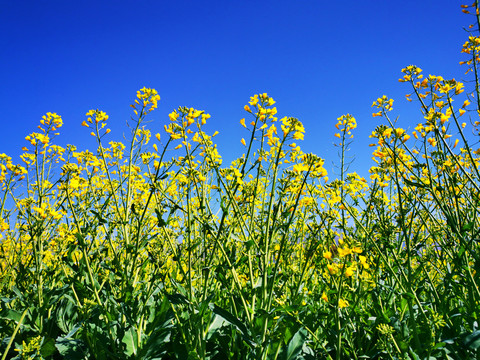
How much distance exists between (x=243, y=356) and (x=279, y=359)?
25cm

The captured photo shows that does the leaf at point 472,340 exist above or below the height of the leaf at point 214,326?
above

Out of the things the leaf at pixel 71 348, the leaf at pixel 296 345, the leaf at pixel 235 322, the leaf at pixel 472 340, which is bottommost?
the leaf at pixel 71 348

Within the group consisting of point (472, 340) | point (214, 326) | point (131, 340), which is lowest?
point (131, 340)

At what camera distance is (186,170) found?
219 cm

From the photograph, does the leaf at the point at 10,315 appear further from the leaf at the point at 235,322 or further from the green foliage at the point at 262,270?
the leaf at the point at 235,322

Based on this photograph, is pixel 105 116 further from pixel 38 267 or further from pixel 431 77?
pixel 431 77

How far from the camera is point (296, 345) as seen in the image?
1992 mm

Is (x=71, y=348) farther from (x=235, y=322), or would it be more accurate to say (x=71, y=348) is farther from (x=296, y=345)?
(x=296, y=345)

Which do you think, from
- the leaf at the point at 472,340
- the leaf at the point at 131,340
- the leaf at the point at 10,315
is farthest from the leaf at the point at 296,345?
the leaf at the point at 10,315

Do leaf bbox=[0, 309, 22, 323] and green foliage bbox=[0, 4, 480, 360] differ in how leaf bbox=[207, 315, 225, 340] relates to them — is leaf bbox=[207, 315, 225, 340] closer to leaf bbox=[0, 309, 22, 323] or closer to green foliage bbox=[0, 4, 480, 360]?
green foliage bbox=[0, 4, 480, 360]

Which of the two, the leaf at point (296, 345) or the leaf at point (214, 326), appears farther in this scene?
the leaf at point (214, 326)

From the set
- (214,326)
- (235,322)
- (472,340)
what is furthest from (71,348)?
(472,340)

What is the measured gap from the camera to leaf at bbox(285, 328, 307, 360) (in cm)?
A: 196

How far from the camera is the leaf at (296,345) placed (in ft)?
6.44
